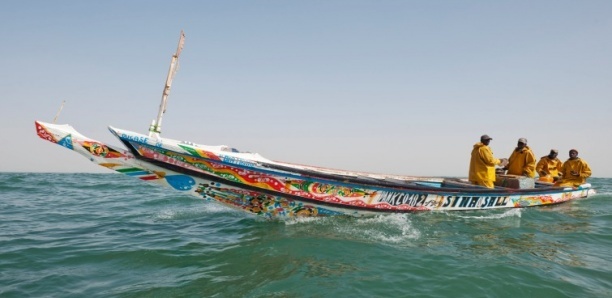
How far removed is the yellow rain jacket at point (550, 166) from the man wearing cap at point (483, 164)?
195 inches

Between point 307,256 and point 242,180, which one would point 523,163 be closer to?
point 307,256

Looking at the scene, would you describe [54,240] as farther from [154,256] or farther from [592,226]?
[592,226]

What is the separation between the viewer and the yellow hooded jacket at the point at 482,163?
931cm

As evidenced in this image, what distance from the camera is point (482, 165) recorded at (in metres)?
9.66

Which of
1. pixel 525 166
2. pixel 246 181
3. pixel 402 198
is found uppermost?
pixel 525 166

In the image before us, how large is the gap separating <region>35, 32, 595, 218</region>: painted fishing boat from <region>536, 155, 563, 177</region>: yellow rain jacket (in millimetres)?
6297

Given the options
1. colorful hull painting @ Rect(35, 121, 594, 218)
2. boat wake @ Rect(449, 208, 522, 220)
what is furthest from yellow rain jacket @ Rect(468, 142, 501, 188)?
colorful hull painting @ Rect(35, 121, 594, 218)

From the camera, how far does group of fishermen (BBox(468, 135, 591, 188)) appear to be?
9453mm

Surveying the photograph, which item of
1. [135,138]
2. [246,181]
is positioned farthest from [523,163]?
[135,138]

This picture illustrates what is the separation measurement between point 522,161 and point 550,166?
2.95m

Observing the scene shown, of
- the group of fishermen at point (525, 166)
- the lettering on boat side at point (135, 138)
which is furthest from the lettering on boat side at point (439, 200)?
the lettering on boat side at point (135, 138)

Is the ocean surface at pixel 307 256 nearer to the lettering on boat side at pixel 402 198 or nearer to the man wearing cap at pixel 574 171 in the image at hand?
the lettering on boat side at pixel 402 198

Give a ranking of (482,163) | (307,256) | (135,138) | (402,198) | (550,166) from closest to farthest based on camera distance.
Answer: (307,256), (135,138), (402,198), (482,163), (550,166)

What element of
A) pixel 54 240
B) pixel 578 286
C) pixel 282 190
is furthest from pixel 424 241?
pixel 54 240
